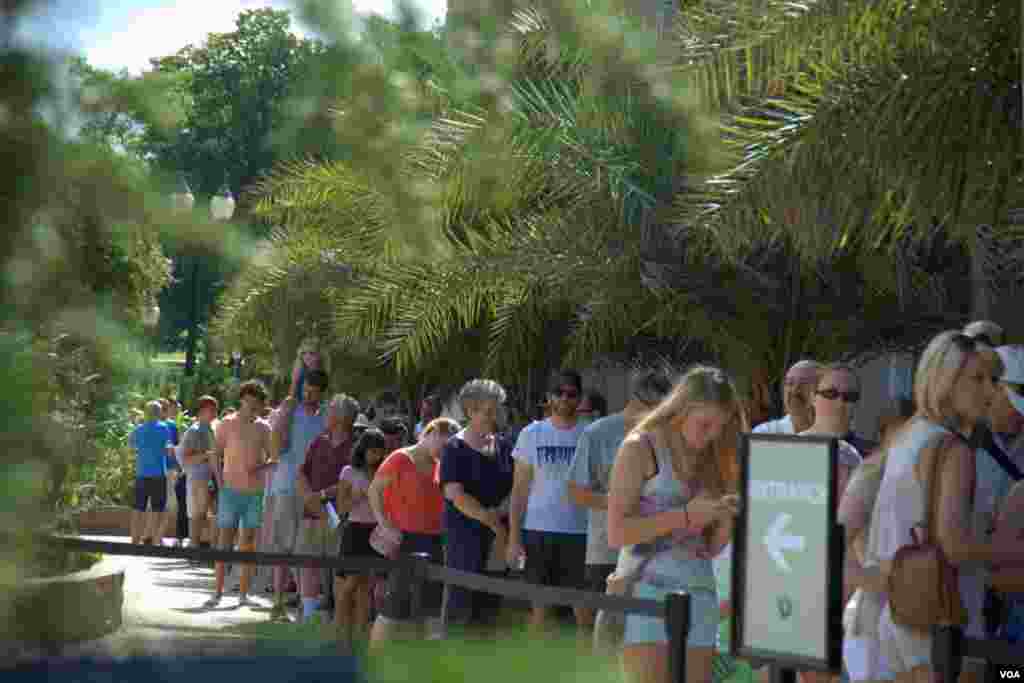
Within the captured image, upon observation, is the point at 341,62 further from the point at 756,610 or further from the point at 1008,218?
the point at 1008,218

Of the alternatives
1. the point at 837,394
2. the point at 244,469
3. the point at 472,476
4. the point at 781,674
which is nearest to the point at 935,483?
the point at 781,674

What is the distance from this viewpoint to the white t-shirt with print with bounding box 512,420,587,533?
32.8 ft

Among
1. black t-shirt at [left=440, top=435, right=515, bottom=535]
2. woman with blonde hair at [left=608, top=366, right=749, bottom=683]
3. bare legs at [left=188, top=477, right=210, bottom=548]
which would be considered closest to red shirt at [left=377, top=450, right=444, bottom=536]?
black t-shirt at [left=440, top=435, right=515, bottom=535]

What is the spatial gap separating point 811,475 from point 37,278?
345cm

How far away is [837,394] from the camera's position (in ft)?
22.8

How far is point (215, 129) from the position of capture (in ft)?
5.54

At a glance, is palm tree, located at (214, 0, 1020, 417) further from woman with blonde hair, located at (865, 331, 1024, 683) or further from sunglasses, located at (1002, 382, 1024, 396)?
woman with blonde hair, located at (865, 331, 1024, 683)

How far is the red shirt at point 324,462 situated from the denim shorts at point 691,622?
6.27 metres

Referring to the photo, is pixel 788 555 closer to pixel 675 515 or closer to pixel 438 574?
pixel 675 515

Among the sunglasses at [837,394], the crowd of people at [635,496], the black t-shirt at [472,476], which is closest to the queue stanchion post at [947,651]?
the crowd of people at [635,496]

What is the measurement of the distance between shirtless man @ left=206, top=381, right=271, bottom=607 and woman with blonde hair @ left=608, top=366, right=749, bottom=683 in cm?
854

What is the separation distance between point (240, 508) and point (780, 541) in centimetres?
1038

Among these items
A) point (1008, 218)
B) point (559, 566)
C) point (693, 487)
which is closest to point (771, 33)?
point (1008, 218)

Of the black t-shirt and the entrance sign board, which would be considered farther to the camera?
the black t-shirt
